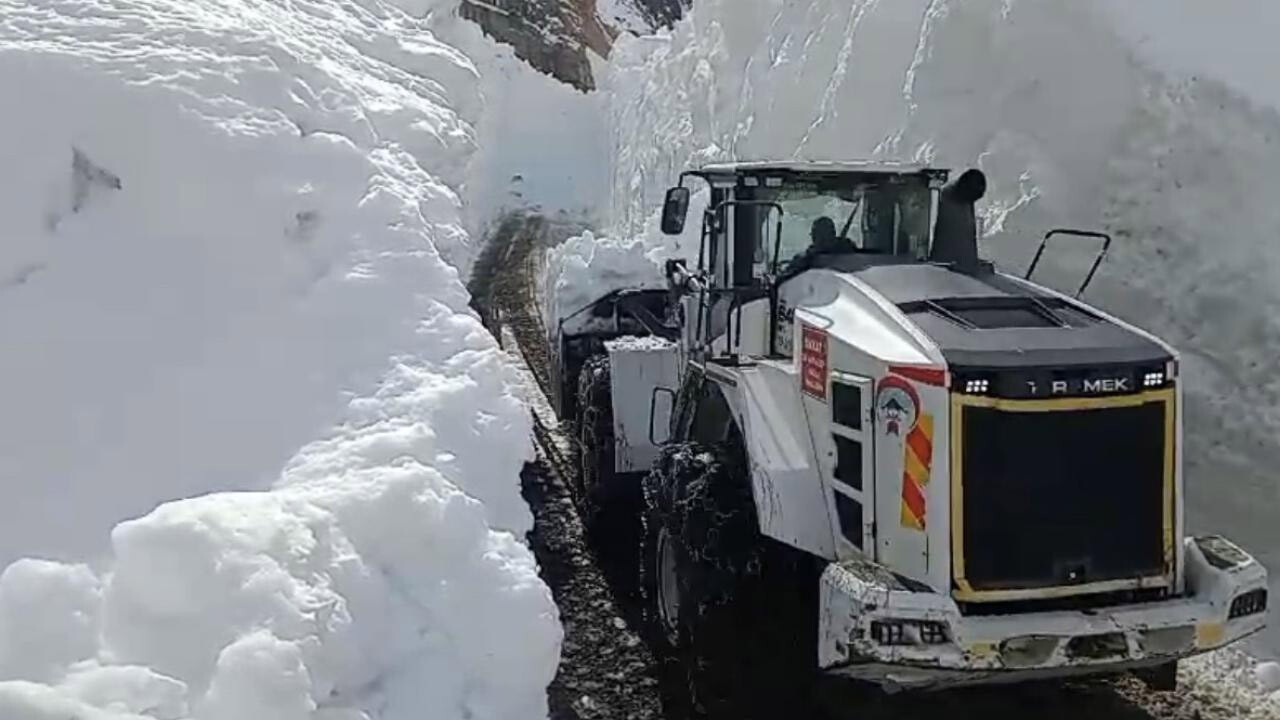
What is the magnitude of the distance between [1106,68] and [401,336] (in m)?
7.41

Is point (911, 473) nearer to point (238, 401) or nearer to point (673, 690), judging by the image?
point (673, 690)

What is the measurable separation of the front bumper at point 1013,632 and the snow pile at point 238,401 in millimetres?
1315

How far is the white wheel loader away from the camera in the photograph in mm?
4867

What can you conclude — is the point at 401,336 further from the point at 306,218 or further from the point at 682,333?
the point at 682,333

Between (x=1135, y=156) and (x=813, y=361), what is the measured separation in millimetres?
5484

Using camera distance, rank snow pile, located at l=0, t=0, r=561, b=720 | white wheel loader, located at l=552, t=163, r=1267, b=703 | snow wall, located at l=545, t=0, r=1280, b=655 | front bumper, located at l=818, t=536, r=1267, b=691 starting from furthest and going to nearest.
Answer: snow wall, located at l=545, t=0, r=1280, b=655, white wheel loader, located at l=552, t=163, r=1267, b=703, front bumper, located at l=818, t=536, r=1267, b=691, snow pile, located at l=0, t=0, r=561, b=720

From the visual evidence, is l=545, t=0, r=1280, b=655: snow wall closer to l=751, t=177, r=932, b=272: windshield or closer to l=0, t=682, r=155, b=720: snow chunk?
l=751, t=177, r=932, b=272: windshield

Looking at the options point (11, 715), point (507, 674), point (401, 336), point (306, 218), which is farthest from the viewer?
point (306, 218)

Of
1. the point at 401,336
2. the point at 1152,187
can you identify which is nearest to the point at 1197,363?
the point at 1152,187

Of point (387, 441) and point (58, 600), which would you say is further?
point (387, 441)

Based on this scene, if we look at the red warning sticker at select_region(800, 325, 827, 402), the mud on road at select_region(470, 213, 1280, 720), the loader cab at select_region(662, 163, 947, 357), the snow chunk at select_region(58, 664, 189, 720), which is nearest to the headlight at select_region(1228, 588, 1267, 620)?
the mud on road at select_region(470, 213, 1280, 720)

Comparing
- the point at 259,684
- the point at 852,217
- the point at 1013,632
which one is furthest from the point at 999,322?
the point at 259,684

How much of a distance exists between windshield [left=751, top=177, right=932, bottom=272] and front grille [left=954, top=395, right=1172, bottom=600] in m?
2.09

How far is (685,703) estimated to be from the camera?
20.4 feet
